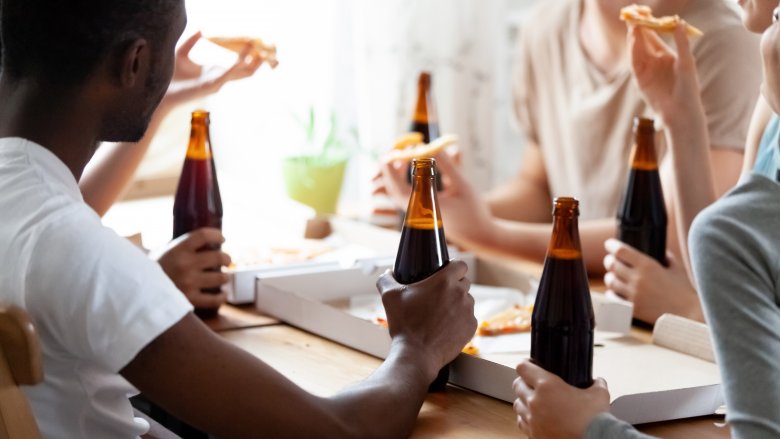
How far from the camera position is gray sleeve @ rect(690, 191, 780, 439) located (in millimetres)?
924

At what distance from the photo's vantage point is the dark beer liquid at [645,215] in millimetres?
1532

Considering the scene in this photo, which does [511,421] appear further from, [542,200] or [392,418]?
[542,200]

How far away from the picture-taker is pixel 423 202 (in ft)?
3.98

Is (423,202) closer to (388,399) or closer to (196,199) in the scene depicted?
(388,399)

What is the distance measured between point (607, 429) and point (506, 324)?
46cm

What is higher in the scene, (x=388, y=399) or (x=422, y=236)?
(x=422, y=236)

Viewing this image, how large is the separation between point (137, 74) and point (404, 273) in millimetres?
382

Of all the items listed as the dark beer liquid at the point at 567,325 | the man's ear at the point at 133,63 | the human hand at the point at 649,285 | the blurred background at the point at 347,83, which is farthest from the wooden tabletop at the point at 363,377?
the blurred background at the point at 347,83

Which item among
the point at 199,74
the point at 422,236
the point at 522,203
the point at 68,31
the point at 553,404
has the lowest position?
the point at 522,203

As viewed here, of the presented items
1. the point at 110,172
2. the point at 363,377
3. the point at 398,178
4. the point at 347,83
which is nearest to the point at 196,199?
the point at 110,172

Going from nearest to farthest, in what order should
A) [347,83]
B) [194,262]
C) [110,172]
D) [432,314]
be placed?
1. [432,314]
2. [194,262]
3. [110,172]
4. [347,83]

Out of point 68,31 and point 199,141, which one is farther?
point 199,141

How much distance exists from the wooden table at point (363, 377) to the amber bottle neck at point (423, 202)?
20 centimetres

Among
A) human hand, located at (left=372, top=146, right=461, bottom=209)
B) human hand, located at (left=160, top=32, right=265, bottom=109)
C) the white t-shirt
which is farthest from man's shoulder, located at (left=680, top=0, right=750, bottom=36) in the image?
the white t-shirt
